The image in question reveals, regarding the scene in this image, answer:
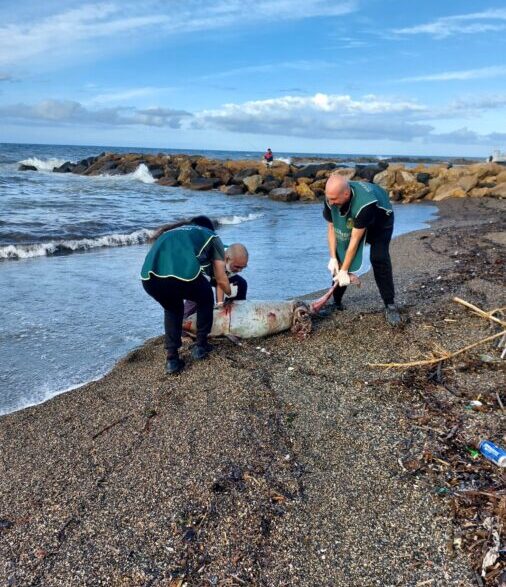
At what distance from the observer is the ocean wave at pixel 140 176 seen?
115 feet

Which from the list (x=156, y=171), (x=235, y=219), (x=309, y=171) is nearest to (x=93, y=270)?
(x=235, y=219)

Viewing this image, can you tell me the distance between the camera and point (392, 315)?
18.9 feet

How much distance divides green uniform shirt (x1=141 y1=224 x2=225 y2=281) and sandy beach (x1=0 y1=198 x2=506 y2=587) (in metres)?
0.96

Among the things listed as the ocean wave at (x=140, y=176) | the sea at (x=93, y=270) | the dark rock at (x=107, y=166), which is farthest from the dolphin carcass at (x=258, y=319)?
the dark rock at (x=107, y=166)

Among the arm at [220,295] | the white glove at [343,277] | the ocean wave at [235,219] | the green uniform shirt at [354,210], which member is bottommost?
the ocean wave at [235,219]

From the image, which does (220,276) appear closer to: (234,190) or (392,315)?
(392,315)

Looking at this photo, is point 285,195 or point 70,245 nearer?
point 70,245

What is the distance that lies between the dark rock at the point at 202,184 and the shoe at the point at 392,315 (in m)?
25.1

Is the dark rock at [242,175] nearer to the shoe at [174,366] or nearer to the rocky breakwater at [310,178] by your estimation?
the rocky breakwater at [310,178]

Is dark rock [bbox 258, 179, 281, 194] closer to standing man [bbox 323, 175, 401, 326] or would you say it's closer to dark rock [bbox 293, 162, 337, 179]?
dark rock [bbox 293, 162, 337, 179]

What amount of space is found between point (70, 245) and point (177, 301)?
8150mm

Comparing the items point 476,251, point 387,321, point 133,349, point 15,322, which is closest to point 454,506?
point 387,321

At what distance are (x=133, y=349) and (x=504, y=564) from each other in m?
4.09

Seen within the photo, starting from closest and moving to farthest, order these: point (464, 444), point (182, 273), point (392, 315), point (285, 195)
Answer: point (464, 444)
point (182, 273)
point (392, 315)
point (285, 195)
